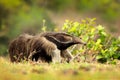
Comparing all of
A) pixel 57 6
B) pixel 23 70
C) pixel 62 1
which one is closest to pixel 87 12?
pixel 57 6

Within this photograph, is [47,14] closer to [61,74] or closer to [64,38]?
[64,38]

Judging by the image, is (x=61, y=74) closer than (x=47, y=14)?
Yes

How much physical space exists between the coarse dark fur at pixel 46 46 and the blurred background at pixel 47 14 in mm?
16710

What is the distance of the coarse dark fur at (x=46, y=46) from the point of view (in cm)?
1316

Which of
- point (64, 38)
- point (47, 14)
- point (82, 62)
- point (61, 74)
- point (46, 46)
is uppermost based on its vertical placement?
point (47, 14)

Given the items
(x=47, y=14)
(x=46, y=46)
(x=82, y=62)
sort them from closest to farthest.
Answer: (x=82, y=62)
(x=46, y=46)
(x=47, y=14)

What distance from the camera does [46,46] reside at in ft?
43.2

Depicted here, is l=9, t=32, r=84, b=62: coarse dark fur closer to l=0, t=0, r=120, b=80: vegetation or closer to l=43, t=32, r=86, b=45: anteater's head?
l=43, t=32, r=86, b=45: anteater's head

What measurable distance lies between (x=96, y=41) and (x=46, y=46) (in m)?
2.28

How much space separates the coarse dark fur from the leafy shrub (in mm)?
929

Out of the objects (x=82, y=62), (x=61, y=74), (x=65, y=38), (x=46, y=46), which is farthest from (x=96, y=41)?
(x=61, y=74)

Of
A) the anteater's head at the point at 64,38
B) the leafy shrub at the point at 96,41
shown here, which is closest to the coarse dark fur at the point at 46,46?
the anteater's head at the point at 64,38

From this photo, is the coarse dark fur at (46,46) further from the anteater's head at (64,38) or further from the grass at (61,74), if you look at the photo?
the grass at (61,74)

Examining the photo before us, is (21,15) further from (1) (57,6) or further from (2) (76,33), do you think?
(2) (76,33)
